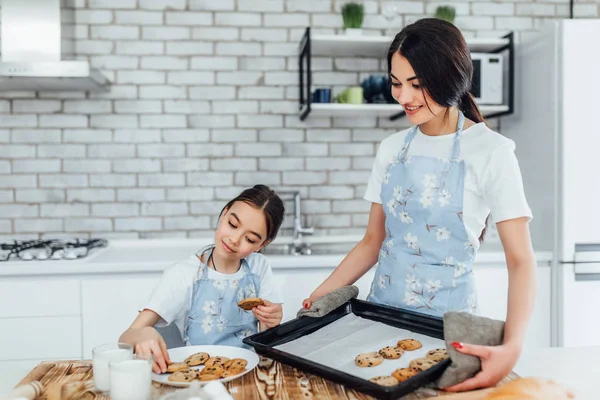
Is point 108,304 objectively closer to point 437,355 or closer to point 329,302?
point 329,302

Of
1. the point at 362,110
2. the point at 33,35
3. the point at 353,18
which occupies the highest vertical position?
the point at 353,18

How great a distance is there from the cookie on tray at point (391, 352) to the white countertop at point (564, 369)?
298mm

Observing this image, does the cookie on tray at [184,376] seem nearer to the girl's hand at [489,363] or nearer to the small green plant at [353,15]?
the girl's hand at [489,363]

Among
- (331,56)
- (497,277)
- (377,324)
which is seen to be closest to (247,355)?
(377,324)

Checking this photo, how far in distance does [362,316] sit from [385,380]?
0.41 metres

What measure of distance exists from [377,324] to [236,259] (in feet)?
1.77

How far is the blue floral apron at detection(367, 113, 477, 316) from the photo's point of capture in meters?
1.52

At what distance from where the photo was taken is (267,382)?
1.15 meters

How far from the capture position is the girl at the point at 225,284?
161cm

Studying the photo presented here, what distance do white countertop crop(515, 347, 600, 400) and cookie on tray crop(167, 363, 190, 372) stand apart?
0.75 metres

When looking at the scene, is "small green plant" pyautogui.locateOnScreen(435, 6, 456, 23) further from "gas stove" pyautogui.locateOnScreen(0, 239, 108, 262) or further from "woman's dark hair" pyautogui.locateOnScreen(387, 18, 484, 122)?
"gas stove" pyautogui.locateOnScreen(0, 239, 108, 262)

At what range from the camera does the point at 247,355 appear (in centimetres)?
126

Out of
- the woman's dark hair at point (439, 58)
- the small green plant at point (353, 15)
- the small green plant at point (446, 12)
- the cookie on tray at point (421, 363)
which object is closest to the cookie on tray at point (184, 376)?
the cookie on tray at point (421, 363)

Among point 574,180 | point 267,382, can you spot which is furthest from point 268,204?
point 574,180
